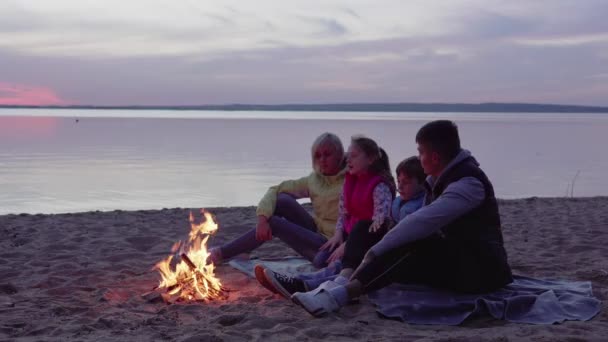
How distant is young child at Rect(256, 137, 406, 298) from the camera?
207 inches

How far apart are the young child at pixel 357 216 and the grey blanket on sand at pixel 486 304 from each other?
0.41m

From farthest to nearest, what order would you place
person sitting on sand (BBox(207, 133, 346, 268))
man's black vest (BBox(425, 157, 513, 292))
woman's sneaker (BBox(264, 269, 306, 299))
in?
person sitting on sand (BBox(207, 133, 346, 268)) → woman's sneaker (BBox(264, 269, 306, 299)) → man's black vest (BBox(425, 157, 513, 292))

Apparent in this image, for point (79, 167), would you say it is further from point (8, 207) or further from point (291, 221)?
point (291, 221)

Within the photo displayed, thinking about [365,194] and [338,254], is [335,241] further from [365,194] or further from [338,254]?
[365,194]

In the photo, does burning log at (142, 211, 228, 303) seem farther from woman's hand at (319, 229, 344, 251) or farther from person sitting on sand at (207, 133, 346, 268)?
woman's hand at (319, 229, 344, 251)

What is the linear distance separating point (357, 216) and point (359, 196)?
21 cm

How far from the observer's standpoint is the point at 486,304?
4906mm

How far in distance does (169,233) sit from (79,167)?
13.4 meters

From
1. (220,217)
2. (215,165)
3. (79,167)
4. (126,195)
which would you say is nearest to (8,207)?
(126,195)

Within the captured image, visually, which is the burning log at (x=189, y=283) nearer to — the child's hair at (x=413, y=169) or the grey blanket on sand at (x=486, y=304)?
the grey blanket on sand at (x=486, y=304)

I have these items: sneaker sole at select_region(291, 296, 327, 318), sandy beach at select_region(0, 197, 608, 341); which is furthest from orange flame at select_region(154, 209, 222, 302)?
sneaker sole at select_region(291, 296, 327, 318)

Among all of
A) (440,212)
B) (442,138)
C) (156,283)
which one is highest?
(442,138)

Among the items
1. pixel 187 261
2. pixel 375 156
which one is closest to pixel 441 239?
pixel 375 156

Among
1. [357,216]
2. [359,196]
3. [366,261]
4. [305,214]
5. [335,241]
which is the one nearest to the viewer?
[366,261]
